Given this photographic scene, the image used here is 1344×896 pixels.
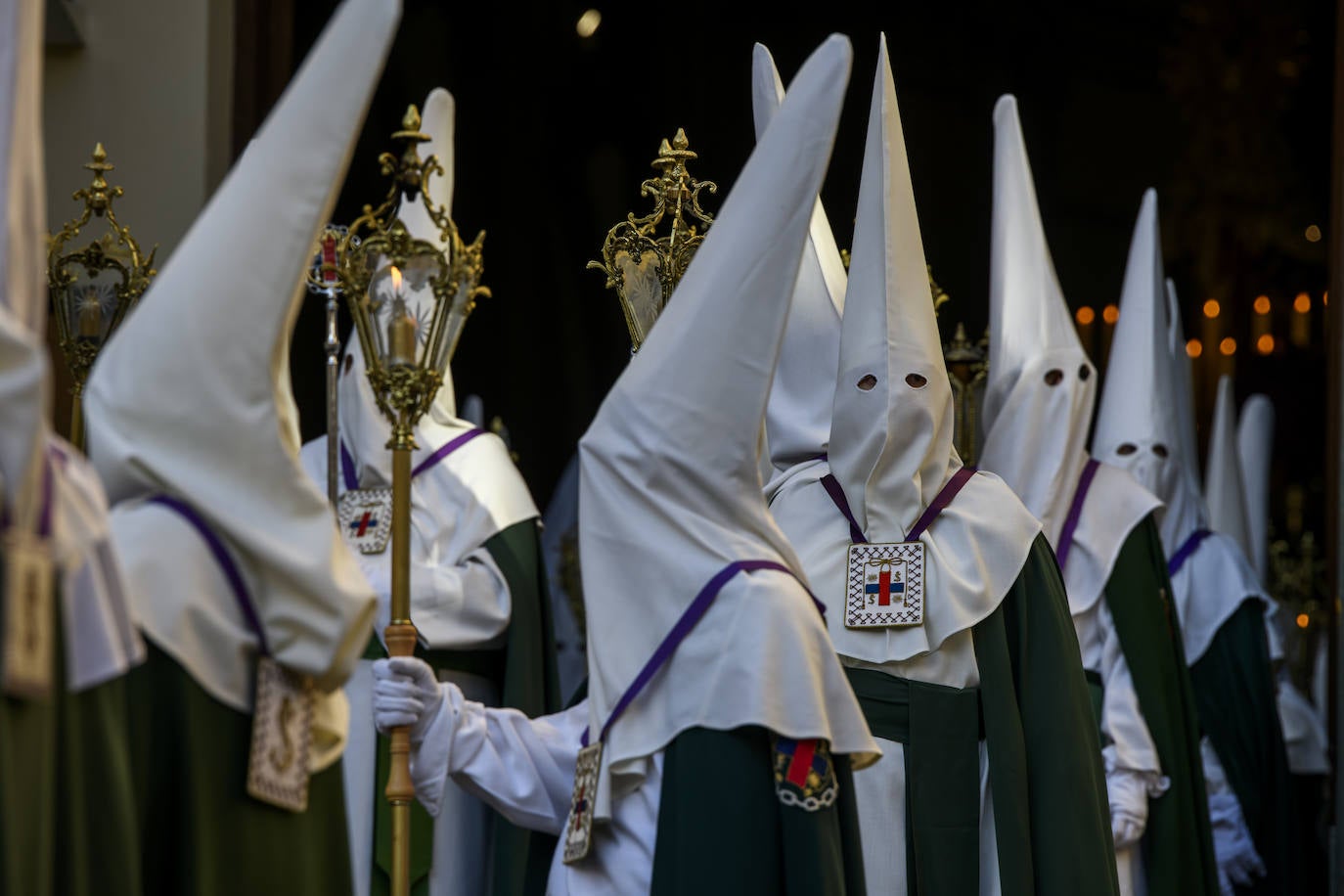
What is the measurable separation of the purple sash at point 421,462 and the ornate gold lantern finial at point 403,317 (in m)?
2.34

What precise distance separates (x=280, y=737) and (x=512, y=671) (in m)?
3.39

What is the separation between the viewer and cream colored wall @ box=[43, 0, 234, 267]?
779 centimetres

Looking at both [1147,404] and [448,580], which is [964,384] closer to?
[1147,404]

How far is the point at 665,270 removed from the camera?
18.5 feet

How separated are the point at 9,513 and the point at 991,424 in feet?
16.9

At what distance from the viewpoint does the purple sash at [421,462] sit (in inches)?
270

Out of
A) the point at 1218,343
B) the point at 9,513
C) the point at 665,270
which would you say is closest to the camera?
the point at 9,513

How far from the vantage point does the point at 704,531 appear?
411cm

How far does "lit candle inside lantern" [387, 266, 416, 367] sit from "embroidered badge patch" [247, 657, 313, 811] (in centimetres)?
117

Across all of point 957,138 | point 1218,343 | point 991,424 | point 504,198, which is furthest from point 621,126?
point 991,424

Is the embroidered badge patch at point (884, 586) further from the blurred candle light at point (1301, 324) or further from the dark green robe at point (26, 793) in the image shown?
the blurred candle light at point (1301, 324)

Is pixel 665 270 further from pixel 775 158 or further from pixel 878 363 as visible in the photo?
pixel 775 158

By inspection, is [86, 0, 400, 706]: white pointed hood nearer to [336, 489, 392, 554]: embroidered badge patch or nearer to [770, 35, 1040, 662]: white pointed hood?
[770, 35, 1040, 662]: white pointed hood

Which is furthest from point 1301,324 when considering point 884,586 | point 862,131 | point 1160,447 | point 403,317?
point 403,317
